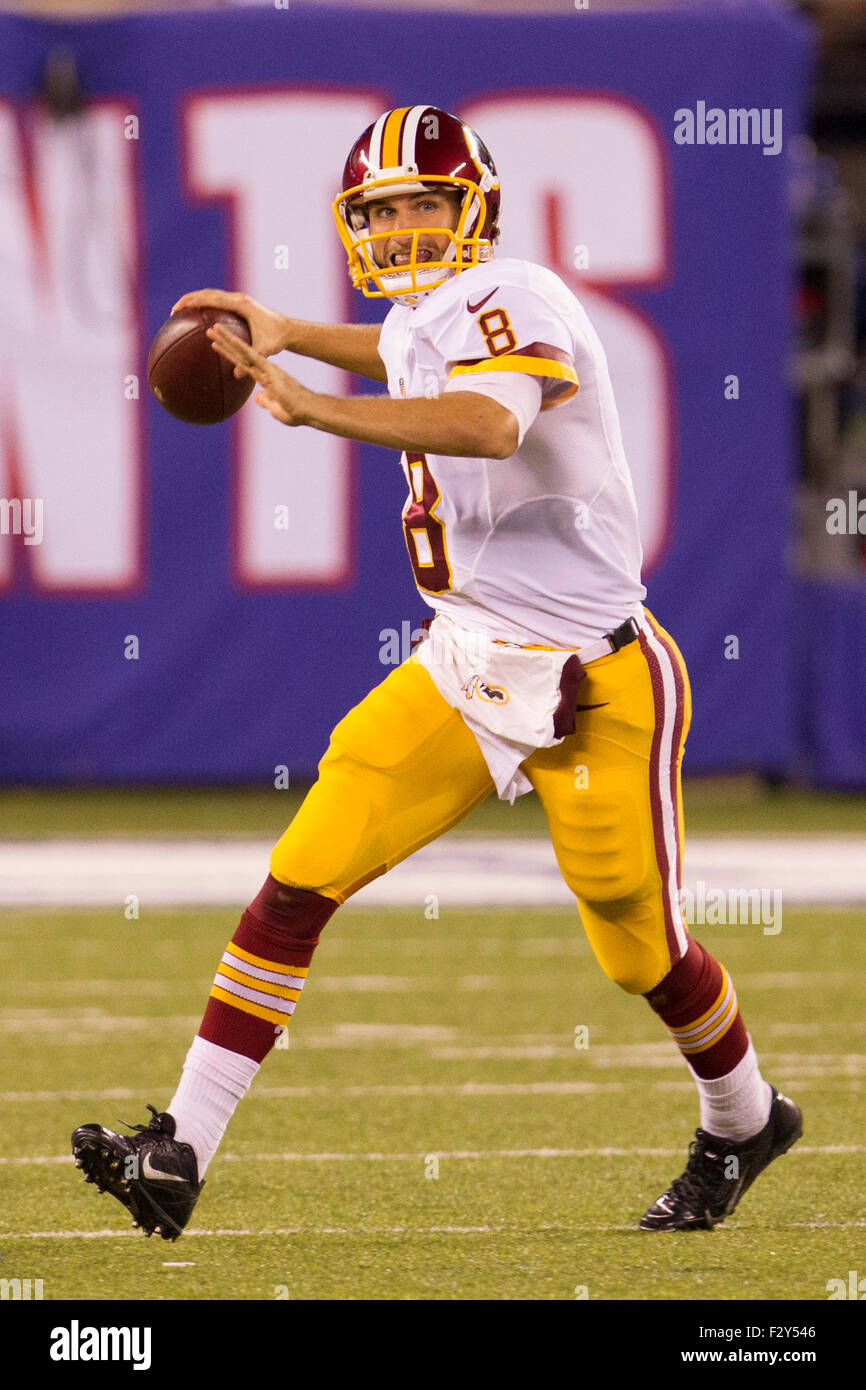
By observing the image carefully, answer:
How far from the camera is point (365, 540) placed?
985 centimetres

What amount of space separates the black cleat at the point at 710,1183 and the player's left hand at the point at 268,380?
4.30 feet

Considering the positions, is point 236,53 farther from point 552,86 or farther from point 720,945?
point 720,945

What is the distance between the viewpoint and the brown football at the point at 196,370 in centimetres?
314

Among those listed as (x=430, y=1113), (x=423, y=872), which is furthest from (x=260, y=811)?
(x=430, y=1113)

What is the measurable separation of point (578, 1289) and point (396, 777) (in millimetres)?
755

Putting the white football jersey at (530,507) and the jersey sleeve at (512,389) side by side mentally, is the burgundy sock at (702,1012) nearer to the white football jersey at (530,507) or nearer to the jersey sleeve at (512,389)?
the white football jersey at (530,507)

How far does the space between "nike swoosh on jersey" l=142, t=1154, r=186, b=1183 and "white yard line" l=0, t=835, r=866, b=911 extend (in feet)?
12.2

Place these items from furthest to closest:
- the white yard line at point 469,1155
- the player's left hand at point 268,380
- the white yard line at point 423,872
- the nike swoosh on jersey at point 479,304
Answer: the white yard line at point 423,872
the white yard line at point 469,1155
the nike swoosh on jersey at point 479,304
the player's left hand at point 268,380

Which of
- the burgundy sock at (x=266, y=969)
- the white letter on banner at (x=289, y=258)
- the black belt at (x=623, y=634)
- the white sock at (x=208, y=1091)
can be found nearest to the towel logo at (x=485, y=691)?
the black belt at (x=623, y=634)

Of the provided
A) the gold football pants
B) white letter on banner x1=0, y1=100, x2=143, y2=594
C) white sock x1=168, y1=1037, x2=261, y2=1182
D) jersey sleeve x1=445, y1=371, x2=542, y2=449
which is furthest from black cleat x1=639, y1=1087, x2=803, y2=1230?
white letter on banner x1=0, y1=100, x2=143, y2=594

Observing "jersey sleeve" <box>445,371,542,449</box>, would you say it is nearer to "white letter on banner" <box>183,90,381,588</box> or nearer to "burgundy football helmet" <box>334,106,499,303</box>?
"burgundy football helmet" <box>334,106,499,303</box>

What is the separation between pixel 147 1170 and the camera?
3016 mm

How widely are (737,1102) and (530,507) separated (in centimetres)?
96

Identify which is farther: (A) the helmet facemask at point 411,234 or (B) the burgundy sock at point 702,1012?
(B) the burgundy sock at point 702,1012
